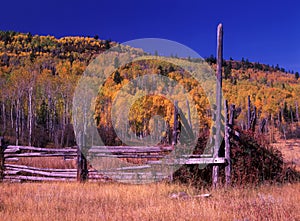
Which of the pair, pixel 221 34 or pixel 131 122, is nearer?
pixel 221 34

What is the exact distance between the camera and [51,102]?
51.7m

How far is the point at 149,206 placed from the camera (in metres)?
6.11

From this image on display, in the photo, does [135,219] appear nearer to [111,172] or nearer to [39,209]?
[39,209]

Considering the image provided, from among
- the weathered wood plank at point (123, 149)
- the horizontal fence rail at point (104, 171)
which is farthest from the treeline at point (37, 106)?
the weathered wood plank at point (123, 149)

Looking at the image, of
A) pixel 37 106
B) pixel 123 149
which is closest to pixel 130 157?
pixel 123 149

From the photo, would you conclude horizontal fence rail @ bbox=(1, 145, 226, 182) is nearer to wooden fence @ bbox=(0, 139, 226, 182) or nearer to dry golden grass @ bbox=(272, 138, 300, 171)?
wooden fence @ bbox=(0, 139, 226, 182)

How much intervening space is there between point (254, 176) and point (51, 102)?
46.1m

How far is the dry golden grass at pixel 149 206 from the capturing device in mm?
5242

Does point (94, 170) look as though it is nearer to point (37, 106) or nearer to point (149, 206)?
point (149, 206)

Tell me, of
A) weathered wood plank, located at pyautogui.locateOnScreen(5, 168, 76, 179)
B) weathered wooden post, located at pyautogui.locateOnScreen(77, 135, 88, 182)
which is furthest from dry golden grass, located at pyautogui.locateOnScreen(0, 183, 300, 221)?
weathered wood plank, located at pyautogui.locateOnScreen(5, 168, 76, 179)

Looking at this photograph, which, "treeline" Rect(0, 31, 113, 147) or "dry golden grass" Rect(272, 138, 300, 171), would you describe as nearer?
"dry golden grass" Rect(272, 138, 300, 171)

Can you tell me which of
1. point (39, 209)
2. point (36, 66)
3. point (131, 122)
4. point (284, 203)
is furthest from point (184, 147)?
point (36, 66)

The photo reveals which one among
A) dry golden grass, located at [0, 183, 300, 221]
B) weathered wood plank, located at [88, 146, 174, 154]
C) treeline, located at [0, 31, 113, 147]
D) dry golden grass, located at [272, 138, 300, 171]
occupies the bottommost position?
dry golden grass, located at [272, 138, 300, 171]

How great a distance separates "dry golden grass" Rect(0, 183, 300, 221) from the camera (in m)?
5.24
